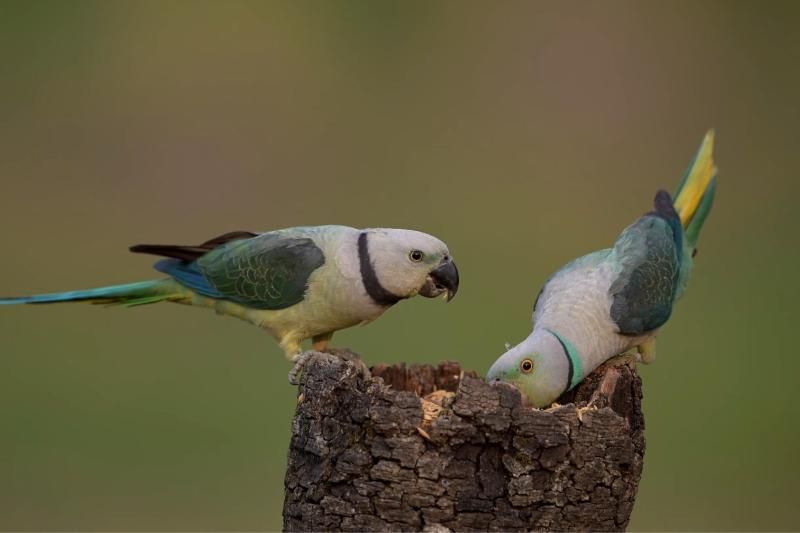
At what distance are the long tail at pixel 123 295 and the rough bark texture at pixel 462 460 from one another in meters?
1.39

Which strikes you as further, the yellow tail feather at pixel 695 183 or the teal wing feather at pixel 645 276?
the yellow tail feather at pixel 695 183

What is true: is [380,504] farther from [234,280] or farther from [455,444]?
[234,280]

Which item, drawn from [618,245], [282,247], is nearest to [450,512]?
[282,247]

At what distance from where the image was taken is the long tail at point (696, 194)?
4.58m

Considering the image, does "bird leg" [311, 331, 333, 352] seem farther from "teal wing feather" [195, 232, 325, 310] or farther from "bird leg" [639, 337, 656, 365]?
"bird leg" [639, 337, 656, 365]

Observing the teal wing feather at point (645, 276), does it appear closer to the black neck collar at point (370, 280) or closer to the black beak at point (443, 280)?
the black beak at point (443, 280)

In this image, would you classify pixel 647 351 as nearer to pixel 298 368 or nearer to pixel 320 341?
pixel 320 341

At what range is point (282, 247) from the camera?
12.2ft

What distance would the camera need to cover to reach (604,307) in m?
3.83

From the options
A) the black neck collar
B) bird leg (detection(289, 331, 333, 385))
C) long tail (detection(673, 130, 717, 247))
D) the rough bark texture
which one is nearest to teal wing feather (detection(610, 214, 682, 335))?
long tail (detection(673, 130, 717, 247))

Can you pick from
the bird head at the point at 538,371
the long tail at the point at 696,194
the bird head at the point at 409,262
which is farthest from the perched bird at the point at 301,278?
the long tail at the point at 696,194

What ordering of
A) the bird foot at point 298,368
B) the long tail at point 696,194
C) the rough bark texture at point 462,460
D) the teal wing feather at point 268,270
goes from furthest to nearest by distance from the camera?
the long tail at point 696,194 < the teal wing feather at point 268,270 < the bird foot at point 298,368 < the rough bark texture at point 462,460

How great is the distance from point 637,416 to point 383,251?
1.10 metres

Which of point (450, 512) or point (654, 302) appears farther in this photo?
point (654, 302)
